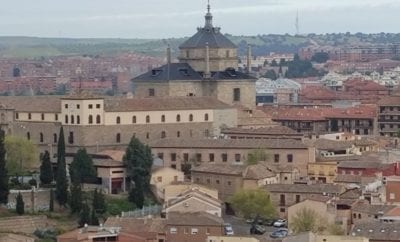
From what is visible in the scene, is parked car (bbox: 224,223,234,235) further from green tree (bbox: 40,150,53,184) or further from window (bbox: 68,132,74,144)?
window (bbox: 68,132,74,144)

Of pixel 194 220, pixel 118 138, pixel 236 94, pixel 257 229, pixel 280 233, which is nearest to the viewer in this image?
pixel 194 220

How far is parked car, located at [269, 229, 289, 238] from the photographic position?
43.5 metres

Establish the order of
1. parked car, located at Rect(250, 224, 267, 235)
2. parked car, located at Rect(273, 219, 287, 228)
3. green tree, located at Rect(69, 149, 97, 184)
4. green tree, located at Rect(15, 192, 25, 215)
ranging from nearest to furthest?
parked car, located at Rect(250, 224, 267, 235) → green tree, located at Rect(15, 192, 25, 215) → parked car, located at Rect(273, 219, 287, 228) → green tree, located at Rect(69, 149, 97, 184)

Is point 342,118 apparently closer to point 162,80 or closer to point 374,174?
point 162,80

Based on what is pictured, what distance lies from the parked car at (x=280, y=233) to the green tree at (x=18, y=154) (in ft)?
33.5

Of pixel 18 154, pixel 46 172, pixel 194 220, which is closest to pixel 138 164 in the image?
pixel 46 172

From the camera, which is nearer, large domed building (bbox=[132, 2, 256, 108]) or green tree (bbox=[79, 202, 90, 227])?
green tree (bbox=[79, 202, 90, 227])

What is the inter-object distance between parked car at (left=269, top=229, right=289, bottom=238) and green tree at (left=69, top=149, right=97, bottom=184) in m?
7.69

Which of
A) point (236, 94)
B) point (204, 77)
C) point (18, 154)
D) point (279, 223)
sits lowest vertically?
point (279, 223)

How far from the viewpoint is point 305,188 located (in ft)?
163

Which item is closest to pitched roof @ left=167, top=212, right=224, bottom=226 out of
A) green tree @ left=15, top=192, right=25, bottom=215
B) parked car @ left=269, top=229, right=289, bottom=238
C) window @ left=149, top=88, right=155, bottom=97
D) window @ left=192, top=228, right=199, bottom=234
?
window @ left=192, top=228, right=199, bottom=234

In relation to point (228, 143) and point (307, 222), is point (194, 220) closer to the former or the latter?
point (307, 222)

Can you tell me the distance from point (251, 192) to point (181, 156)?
22.9ft

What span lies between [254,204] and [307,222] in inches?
173
